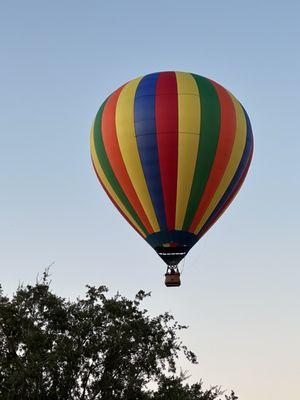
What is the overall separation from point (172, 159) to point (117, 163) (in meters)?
2.80

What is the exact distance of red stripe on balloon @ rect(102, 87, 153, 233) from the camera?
129ft

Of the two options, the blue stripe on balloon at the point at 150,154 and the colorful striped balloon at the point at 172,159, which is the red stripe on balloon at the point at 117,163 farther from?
the blue stripe on balloon at the point at 150,154

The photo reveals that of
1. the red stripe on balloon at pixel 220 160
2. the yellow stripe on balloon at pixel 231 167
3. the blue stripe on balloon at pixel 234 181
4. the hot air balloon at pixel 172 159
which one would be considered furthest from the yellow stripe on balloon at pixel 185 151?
the blue stripe on balloon at pixel 234 181

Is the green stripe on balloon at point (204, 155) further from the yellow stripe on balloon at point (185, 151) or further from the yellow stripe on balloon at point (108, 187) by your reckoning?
the yellow stripe on balloon at point (108, 187)

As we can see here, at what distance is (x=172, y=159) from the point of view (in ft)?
127

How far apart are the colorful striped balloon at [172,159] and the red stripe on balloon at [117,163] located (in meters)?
0.05

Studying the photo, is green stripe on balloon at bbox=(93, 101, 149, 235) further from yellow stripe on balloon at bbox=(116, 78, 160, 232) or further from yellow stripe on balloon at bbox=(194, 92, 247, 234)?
yellow stripe on balloon at bbox=(194, 92, 247, 234)

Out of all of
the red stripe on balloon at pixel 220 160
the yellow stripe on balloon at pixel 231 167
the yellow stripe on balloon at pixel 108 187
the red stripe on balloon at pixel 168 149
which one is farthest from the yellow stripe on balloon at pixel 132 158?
the yellow stripe on balloon at pixel 231 167

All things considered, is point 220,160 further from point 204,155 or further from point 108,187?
point 108,187

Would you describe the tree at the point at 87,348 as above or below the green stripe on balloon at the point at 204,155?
below

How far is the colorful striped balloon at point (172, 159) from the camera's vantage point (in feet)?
127

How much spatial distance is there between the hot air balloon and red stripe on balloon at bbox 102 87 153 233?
48 millimetres

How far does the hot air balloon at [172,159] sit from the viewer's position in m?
38.8

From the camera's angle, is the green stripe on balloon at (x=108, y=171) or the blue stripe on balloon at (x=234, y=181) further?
the blue stripe on balloon at (x=234, y=181)
